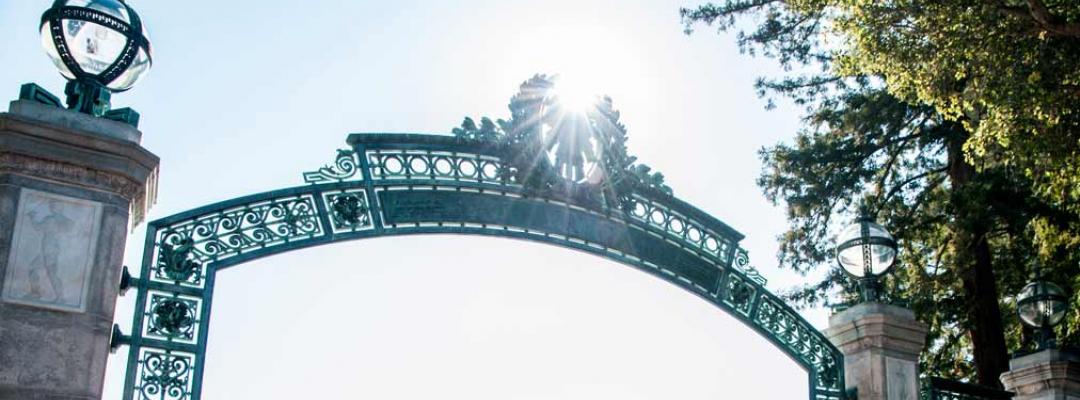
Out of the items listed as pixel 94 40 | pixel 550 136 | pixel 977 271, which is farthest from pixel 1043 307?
pixel 94 40

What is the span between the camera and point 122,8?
21.8 ft

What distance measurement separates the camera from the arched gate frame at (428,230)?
7223mm

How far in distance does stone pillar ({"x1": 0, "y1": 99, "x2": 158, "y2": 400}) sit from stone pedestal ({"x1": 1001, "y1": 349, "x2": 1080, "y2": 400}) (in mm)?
7543

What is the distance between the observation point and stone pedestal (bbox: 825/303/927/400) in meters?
9.14

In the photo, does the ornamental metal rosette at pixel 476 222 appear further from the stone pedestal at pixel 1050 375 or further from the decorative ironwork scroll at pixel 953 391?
Answer: the stone pedestal at pixel 1050 375

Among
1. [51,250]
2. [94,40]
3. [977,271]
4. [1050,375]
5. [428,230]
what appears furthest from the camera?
[977,271]

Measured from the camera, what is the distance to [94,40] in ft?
21.6

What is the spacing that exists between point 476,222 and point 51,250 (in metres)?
3.23

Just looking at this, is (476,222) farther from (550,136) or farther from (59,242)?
(59,242)

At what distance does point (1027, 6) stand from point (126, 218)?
25.1 ft

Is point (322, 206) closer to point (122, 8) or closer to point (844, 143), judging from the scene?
point (122, 8)

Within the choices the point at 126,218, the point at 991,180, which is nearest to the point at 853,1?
the point at 991,180

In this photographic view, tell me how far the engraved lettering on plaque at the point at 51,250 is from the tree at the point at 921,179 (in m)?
7.00

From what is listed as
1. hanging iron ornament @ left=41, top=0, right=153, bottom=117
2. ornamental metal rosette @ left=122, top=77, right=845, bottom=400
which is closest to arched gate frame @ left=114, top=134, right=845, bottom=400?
ornamental metal rosette @ left=122, top=77, right=845, bottom=400
